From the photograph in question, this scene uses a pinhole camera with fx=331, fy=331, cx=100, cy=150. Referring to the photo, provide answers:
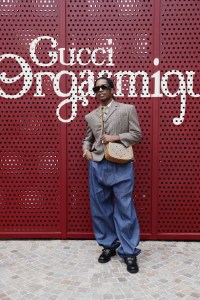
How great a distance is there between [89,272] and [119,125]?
170cm

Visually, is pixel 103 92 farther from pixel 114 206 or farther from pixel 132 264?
pixel 132 264

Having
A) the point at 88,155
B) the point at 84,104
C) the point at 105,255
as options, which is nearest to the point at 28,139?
the point at 84,104

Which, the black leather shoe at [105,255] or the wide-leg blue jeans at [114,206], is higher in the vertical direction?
the wide-leg blue jeans at [114,206]

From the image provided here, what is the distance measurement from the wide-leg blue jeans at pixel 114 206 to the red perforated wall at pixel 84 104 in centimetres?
68

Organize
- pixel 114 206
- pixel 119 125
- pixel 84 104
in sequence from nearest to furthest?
pixel 119 125, pixel 114 206, pixel 84 104

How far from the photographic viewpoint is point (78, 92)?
4547mm

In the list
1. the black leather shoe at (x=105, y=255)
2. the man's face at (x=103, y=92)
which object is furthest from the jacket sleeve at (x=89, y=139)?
the black leather shoe at (x=105, y=255)

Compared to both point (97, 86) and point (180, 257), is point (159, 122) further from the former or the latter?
point (180, 257)

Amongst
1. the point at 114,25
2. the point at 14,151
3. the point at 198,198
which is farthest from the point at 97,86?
the point at 198,198

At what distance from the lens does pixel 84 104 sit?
4551 mm

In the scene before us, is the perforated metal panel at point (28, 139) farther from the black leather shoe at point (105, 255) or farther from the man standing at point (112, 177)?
the black leather shoe at point (105, 255)

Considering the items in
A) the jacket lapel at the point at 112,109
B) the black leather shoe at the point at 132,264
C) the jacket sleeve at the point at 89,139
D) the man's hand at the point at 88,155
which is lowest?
the black leather shoe at the point at 132,264

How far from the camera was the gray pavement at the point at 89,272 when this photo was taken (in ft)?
10.8

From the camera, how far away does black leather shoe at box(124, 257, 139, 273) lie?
3705 mm
